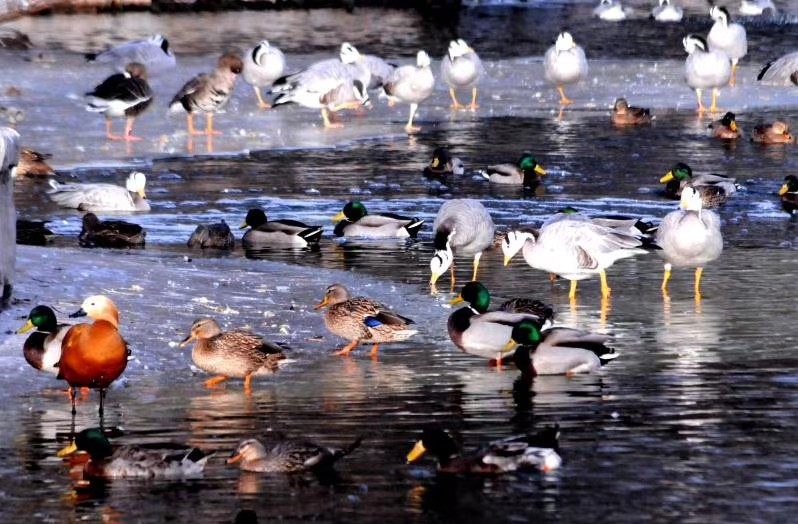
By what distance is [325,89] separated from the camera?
26.2 metres

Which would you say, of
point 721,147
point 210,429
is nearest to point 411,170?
point 721,147

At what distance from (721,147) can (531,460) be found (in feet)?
53.5

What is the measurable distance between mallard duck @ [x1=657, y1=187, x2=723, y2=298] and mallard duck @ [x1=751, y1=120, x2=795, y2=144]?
33.3 feet

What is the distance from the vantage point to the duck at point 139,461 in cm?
863

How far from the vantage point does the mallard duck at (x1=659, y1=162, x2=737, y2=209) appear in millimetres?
19047

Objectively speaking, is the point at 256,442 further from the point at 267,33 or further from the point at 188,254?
the point at 267,33

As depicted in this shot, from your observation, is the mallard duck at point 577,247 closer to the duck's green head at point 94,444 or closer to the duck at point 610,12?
the duck's green head at point 94,444

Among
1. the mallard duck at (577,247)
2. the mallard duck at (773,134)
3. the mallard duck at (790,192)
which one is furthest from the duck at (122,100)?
the mallard duck at (577,247)

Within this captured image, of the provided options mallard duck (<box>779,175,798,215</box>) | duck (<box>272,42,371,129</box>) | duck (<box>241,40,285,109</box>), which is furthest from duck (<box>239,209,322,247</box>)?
duck (<box>241,40,285,109</box>)

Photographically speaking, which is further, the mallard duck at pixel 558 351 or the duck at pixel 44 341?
Result: the mallard duck at pixel 558 351

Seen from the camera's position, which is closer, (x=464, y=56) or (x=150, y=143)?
(x=150, y=143)

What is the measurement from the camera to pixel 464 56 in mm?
28625

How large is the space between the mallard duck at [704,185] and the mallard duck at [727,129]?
448 cm

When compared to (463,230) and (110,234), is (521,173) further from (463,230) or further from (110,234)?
(110,234)
